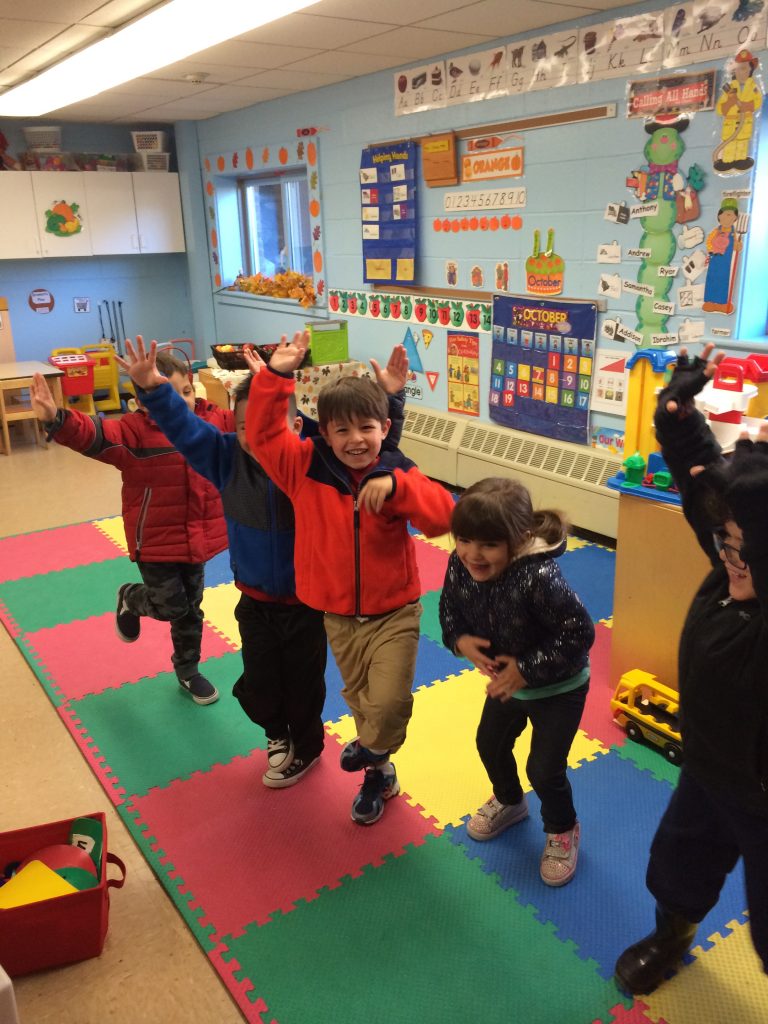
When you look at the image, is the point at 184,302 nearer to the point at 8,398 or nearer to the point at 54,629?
the point at 8,398

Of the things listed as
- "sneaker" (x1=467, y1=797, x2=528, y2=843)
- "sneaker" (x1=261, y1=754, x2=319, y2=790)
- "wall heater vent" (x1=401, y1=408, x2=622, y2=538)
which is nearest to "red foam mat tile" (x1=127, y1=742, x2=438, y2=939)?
"sneaker" (x1=261, y1=754, x2=319, y2=790)

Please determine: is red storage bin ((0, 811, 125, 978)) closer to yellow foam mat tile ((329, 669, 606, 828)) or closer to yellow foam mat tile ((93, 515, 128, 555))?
yellow foam mat tile ((329, 669, 606, 828))

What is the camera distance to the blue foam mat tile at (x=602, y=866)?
74.7 inches

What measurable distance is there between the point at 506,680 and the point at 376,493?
500 mm

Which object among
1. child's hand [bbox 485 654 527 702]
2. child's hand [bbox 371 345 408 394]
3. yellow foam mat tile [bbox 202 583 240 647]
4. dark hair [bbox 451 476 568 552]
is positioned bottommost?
yellow foam mat tile [bbox 202 583 240 647]

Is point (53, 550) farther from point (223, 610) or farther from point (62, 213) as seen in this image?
point (62, 213)

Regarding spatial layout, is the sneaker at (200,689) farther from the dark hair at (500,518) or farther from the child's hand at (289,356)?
the dark hair at (500,518)

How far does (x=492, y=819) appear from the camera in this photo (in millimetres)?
2197

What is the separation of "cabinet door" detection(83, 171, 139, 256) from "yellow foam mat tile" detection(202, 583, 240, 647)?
15.7 ft

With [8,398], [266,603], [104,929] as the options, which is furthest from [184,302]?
[104,929]

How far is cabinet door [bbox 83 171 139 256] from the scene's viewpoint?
7.31 metres

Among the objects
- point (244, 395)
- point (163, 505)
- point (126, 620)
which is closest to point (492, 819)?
point (244, 395)

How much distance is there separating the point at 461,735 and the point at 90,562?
238cm

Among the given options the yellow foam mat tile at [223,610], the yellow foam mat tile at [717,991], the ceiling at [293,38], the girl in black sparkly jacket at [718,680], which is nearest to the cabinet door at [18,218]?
the ceiling at [293,38]
